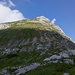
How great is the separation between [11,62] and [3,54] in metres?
44.8

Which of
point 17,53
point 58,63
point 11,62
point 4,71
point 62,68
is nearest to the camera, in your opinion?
point 62,68

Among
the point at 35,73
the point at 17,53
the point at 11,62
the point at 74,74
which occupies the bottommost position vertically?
the point at 74,74

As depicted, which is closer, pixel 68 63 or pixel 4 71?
pixel 68 63

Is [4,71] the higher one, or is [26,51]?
[26,51]

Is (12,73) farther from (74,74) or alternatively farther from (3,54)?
(3,54)

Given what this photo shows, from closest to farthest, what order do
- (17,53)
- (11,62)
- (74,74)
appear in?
(74,74) < (11,62) < (17,53)

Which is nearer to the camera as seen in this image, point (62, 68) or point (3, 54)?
point (62, 68)

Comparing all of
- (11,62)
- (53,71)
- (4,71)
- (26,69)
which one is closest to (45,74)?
(53,71)

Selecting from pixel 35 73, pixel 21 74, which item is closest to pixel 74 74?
pixel 35 73

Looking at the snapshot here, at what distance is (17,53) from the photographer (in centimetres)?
19412

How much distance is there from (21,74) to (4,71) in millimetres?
20102

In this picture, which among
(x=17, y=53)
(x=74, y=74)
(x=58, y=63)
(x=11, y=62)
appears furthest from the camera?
(x=17, y=53)

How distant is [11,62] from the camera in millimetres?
155250

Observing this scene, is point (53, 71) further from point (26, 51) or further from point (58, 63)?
point (26, 51)
